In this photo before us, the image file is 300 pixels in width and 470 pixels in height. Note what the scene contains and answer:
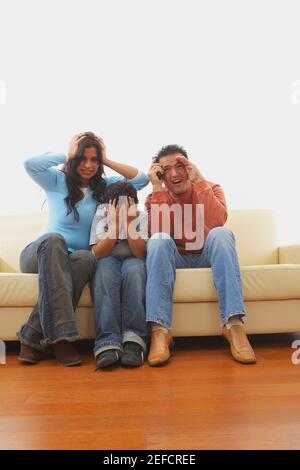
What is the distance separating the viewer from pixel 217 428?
38.4 inches

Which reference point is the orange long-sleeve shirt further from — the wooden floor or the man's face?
the wooden floor

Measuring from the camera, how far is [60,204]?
194cm

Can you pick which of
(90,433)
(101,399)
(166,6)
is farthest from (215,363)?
(166,6)

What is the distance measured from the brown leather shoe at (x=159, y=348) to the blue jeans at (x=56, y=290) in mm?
281

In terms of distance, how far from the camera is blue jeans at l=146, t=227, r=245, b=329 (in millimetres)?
1615

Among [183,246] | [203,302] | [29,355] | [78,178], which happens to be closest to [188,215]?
[183,246]

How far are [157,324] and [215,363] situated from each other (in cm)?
26

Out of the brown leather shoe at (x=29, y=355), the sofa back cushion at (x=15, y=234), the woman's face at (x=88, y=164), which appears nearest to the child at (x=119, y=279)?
the woman's face at (x=88, y=164)

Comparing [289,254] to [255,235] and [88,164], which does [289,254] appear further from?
[88,164]

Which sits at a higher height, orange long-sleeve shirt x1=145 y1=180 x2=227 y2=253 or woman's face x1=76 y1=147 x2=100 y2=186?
woman's face x1=76 y1=147 x2=100 y2=186

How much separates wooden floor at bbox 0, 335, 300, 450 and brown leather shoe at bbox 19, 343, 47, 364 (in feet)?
0.12

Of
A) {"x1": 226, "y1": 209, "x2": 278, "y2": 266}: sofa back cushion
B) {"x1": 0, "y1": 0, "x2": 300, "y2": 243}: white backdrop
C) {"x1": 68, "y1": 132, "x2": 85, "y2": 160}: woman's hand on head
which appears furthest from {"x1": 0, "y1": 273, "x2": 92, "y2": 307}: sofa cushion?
{"x1": 0, "y1": 0, "x2": 300, "y2": 243}: white backdrop

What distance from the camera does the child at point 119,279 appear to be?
61.8 inches
